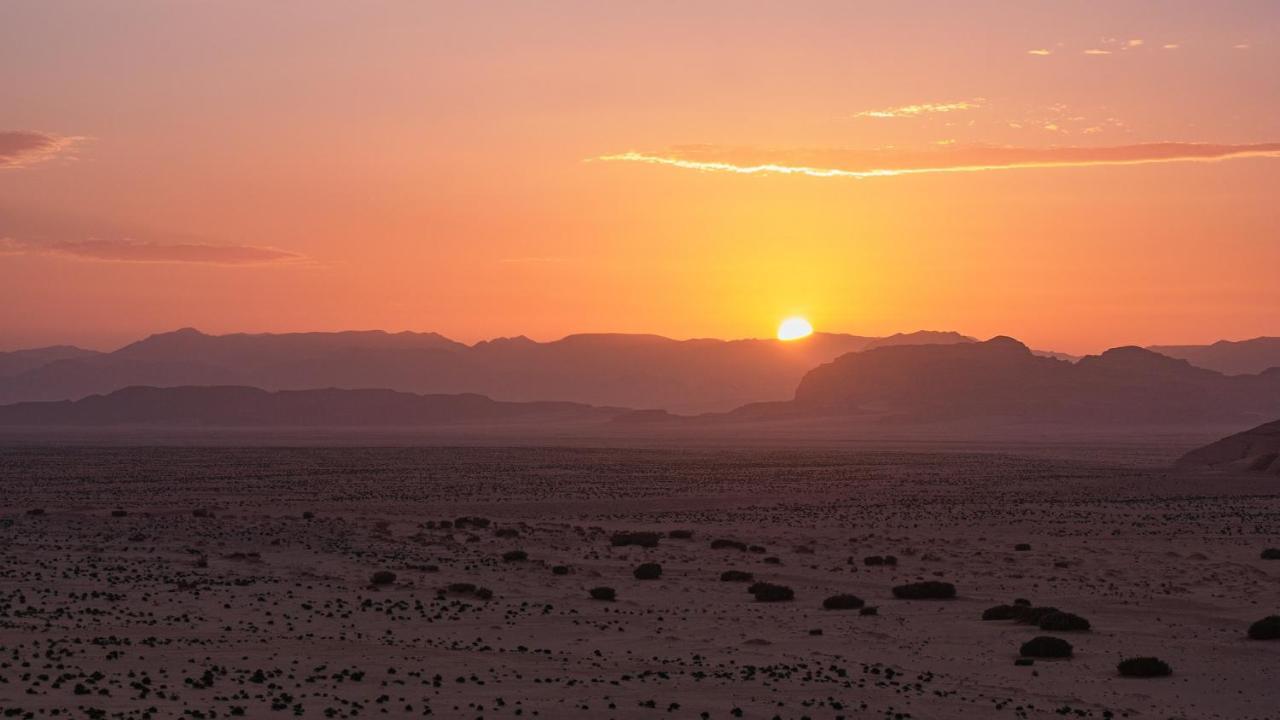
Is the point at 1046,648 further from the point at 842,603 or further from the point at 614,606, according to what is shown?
Answer: the point at 614,606

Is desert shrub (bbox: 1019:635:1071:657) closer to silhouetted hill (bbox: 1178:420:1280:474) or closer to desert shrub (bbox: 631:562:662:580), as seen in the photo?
desert shrub (bbox: 631:562:662:580)

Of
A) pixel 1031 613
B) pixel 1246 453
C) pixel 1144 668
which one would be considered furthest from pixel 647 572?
pixel 1246 453

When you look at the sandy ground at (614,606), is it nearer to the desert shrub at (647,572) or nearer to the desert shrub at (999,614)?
the desert shrub at (647,572)

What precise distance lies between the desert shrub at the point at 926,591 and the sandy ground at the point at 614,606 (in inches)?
18.1

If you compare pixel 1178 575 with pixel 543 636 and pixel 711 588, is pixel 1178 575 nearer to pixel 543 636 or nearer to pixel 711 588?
pixel 711 588

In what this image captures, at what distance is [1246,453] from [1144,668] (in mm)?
62932

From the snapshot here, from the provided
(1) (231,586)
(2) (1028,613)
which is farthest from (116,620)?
(2) (1028,613)

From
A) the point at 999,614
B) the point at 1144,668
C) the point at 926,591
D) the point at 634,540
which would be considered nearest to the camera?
the point at 1144,668

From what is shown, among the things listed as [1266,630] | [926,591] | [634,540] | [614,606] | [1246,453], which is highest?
[1246,453]

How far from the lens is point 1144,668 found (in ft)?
65.1

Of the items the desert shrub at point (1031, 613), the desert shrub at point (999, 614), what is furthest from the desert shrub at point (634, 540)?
the desert shrub at point (1031, 613)

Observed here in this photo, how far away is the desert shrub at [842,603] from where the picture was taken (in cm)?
2667

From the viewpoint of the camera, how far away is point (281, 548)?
34.9 m

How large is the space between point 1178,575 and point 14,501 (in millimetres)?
44312
